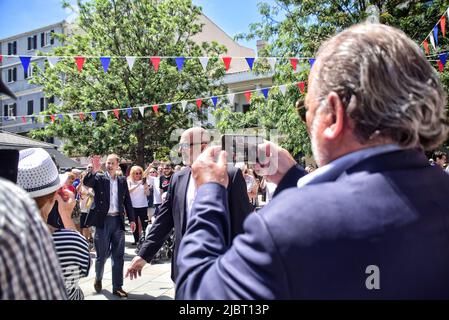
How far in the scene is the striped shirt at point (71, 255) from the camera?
174 cm

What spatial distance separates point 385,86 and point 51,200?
4.98ft

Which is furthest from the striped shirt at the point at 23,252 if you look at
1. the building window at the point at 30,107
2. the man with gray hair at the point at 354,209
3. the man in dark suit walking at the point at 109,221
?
the building window at the point at 30,107

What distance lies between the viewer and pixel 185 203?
3.11 meters

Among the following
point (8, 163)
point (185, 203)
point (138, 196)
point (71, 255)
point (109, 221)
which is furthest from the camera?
point (138, 196)

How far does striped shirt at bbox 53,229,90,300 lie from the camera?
174 centimetres

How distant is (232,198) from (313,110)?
6.37ft

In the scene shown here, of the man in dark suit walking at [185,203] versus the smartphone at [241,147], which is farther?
the man in dark suit walking at [185,203]

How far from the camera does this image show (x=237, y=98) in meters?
30.1

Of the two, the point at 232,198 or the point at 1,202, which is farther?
the point at 232,198

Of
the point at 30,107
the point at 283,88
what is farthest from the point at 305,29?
the point at 30,107

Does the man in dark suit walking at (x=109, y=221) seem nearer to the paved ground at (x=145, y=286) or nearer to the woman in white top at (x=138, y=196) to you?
the paved ground at (x=145, y=286)

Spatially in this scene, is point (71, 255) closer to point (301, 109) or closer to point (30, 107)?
point (301, 109)
